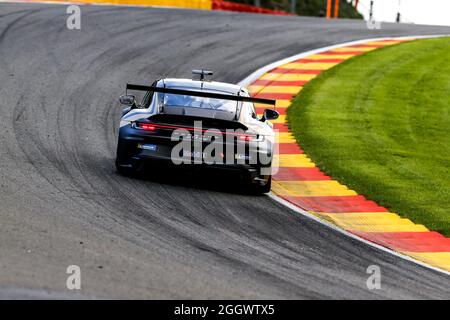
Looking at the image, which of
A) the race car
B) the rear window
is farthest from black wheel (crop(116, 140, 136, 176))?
the rear window

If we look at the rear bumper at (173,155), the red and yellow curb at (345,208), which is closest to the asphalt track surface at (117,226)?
the rear bumper at (173,155)

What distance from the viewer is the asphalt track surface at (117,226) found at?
8750mm

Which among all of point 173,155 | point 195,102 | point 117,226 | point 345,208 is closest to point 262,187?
point 345,208

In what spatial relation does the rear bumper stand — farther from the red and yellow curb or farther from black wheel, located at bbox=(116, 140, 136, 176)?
the red and yellow curb

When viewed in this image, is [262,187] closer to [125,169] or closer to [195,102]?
[195,102]

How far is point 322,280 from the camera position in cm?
953

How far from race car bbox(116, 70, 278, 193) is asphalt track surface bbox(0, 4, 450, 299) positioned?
0.32 m

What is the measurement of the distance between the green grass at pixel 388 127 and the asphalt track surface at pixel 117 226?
7.62 feet

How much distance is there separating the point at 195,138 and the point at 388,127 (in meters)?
6.90

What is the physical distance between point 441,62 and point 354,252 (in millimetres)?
15477

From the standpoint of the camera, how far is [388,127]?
1917cm

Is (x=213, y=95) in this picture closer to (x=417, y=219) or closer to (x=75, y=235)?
(x=417, y=219)

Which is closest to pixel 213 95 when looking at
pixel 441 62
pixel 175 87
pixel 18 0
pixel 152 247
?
pixel 175 87

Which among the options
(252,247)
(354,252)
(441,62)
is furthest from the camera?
(441,62)
